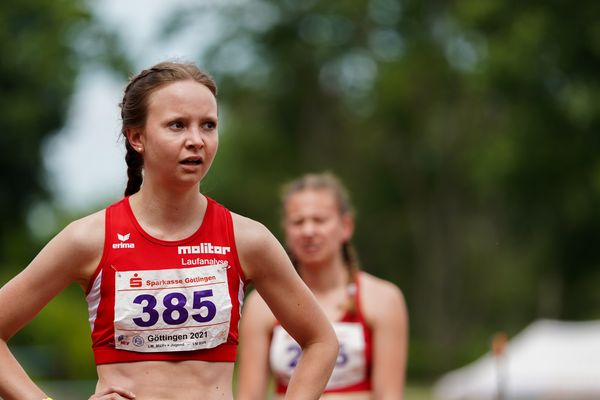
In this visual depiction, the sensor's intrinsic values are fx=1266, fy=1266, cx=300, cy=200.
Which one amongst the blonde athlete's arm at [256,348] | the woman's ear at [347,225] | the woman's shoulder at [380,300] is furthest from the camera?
the woman's ear at [347,225]

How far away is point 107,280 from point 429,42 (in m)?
40.7

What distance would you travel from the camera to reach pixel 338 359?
7.25m

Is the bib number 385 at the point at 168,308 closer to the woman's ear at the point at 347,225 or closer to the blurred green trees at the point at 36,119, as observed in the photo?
the woman's ear at the point at 347,225

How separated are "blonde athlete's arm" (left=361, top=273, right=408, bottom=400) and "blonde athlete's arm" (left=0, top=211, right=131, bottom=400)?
2.96 meters

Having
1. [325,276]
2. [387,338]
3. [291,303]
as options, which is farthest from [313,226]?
[291,303]

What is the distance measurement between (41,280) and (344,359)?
3055 mm

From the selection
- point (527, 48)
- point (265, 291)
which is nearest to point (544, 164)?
point (527, 48)

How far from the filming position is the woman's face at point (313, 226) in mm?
7707

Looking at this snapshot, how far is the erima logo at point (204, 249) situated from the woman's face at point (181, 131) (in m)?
0.24

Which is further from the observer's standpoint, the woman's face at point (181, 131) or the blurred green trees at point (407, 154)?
the blurred green trees at point (407, 154)

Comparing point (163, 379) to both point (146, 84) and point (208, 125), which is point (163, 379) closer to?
point (208, 125)

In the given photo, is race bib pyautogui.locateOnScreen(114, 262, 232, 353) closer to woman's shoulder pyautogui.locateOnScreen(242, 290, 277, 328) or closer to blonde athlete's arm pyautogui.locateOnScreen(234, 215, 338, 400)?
blonde athlete's arm pyautogui.locateOnScreen(234, 215, 338, 400)

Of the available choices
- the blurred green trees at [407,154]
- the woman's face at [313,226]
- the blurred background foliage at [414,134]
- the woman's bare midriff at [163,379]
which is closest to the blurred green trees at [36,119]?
the blurred background foliage at [414,134]

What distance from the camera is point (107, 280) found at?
4586 mm
